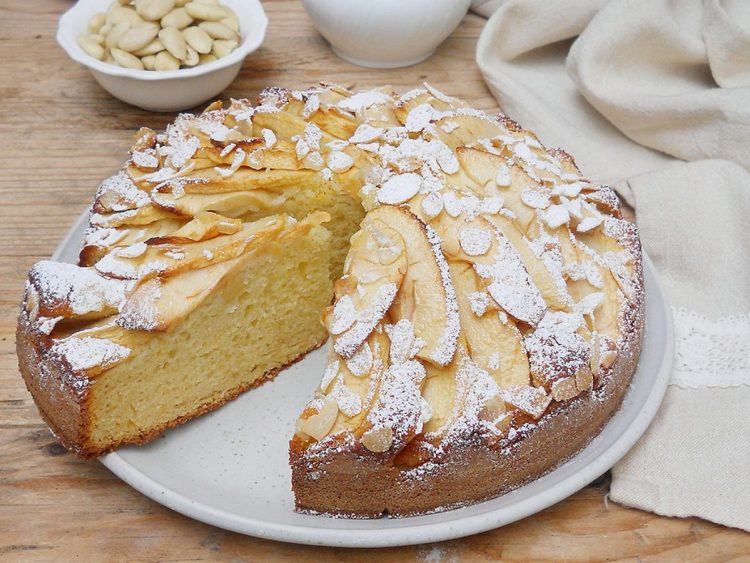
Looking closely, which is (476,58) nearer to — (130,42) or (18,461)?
(130,42)

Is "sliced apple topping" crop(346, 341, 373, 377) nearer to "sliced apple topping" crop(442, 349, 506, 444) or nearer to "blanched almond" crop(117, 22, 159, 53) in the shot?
"sliced apple topping" crop(442, 349, 506, 444)

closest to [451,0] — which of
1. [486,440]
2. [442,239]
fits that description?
[442,239]

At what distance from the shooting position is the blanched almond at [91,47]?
289cm

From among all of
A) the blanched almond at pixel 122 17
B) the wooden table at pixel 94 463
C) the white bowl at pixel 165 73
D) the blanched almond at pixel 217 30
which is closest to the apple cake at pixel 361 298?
the wooden table at pixel 94 463

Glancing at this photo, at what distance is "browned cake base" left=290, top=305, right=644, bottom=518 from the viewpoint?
178 cm

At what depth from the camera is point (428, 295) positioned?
75.3 inches

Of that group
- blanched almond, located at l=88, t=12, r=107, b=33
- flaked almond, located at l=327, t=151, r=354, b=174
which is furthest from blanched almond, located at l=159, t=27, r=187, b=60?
flaked almond, located at l=327, t=151, r=354, b=174

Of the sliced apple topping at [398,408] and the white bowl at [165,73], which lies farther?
the white bowl at [165,73]

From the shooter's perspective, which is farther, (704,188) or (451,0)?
(451,0)

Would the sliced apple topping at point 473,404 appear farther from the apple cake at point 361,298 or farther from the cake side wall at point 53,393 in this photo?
the cake side wall at point 53,393

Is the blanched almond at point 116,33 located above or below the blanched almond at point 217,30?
below

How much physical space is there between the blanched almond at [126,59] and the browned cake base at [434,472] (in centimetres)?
164

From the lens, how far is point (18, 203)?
9.11ft

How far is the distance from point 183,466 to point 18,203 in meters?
1.23
